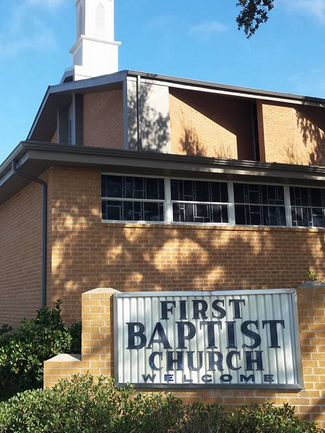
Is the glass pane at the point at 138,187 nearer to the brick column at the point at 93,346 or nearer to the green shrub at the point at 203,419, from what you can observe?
the brick column at the point at 93,346

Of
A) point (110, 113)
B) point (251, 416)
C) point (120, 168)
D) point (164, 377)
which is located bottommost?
point (251, 416)

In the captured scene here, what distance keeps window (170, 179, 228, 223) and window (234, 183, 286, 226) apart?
377 mm

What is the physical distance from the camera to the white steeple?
31.4 metres

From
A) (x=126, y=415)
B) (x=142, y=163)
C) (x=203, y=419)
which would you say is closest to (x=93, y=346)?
(x=126, y=415)

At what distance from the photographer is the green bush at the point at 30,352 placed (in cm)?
743

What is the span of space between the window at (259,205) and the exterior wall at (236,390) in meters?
5.97

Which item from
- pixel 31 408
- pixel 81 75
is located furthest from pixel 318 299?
pixel 81 75

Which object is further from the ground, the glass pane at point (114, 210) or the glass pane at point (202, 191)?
the glass pane at point (202, 191)

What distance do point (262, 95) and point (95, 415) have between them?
498 inches

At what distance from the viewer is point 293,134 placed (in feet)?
52.6

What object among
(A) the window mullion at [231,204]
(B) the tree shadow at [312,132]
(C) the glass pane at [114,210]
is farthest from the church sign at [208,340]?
(B) the tree shadow at [312,132]

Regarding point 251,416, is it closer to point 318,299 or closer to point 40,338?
point 318,299

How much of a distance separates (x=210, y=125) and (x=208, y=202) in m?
5.59

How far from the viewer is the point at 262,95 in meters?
15.5
